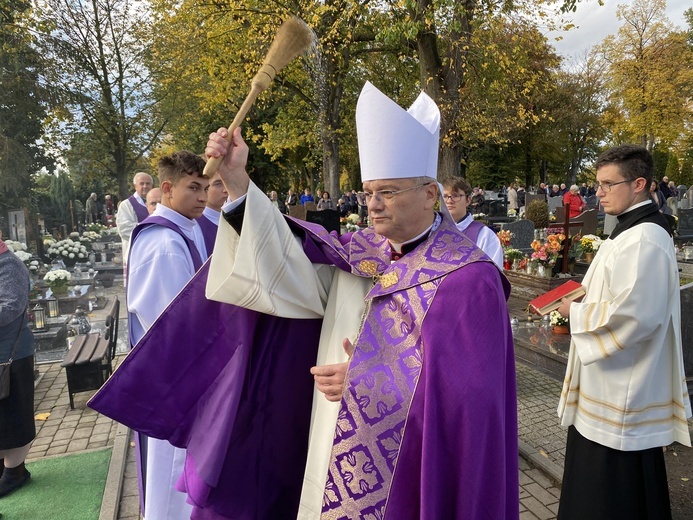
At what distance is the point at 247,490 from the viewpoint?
2.10 metres

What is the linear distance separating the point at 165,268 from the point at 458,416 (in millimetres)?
1876

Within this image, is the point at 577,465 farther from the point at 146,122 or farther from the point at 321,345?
the point at 146,122

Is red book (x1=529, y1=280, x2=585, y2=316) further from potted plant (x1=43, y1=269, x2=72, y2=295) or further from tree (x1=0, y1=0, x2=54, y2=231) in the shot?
tree (x1=0, y1=0, x2=54, y2=231)

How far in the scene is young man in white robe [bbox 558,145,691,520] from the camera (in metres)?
2.63

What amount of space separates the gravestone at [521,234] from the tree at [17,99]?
527 inches

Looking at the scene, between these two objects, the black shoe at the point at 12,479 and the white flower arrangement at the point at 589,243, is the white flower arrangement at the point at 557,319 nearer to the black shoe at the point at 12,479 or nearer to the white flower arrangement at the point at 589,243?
the white flower arrangement at the point at 589,243

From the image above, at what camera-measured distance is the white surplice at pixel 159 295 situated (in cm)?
274

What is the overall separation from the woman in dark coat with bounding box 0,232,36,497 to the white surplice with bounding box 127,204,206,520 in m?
1.46

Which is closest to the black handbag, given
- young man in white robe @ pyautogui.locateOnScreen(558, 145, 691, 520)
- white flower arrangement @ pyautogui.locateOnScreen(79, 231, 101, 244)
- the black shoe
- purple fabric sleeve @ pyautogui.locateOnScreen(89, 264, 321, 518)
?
the black shoe

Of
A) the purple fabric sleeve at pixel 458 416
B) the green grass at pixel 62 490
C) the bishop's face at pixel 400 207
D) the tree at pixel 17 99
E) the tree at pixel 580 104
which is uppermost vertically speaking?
the tree at pixel 580 104

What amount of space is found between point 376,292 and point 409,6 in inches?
357

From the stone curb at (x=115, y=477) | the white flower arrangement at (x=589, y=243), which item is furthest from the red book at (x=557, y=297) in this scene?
the white flower arrangement at (x=589, y=243)

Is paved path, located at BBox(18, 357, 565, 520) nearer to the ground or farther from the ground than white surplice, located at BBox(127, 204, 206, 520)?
nearer to the ground

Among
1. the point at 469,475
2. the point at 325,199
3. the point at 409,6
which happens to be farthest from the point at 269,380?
the point at 325,199
